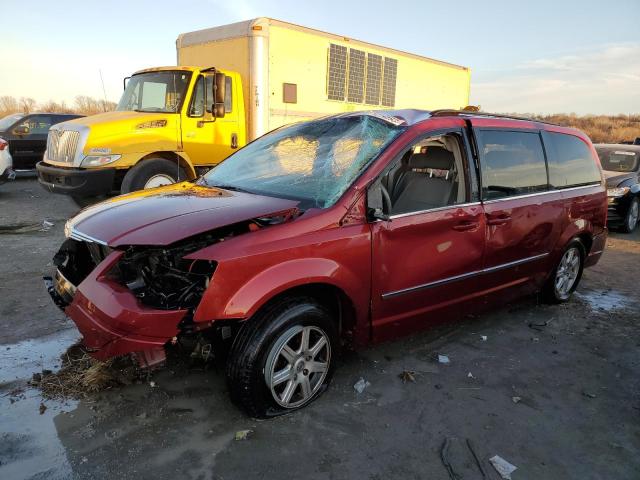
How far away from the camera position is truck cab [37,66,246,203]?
7090mm

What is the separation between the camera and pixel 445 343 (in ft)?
12.6

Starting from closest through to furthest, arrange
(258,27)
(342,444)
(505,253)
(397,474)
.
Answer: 1. (397,474)
2. (342,444)
3. (505,253)
4. (258,27)

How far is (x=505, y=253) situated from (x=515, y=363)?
0.85 m

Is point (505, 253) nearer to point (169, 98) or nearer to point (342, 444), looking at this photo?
point (342, 444)

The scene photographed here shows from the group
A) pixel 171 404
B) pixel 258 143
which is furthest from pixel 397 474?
pixel 258 143

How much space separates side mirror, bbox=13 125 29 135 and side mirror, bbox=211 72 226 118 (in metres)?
6.83

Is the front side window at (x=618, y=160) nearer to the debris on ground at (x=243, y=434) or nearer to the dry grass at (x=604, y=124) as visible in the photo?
the debris on ground at (x=243, y=434)

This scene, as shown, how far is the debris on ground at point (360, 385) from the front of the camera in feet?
10.2

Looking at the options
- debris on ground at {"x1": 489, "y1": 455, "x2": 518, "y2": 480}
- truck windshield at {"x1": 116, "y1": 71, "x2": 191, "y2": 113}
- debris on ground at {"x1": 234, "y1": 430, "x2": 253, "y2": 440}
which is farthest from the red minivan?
truck windshield at {"x1": 116, "y1": 71, "x2": 191, "y2": 113}

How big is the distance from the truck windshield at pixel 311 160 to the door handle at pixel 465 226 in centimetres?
79

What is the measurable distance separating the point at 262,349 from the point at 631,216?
8873 mm

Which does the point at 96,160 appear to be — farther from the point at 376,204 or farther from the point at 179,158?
the point at 376,204

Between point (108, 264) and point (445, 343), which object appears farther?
point (445, 343)

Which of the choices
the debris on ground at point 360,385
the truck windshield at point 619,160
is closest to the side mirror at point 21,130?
the debris on ground at point 360,385
